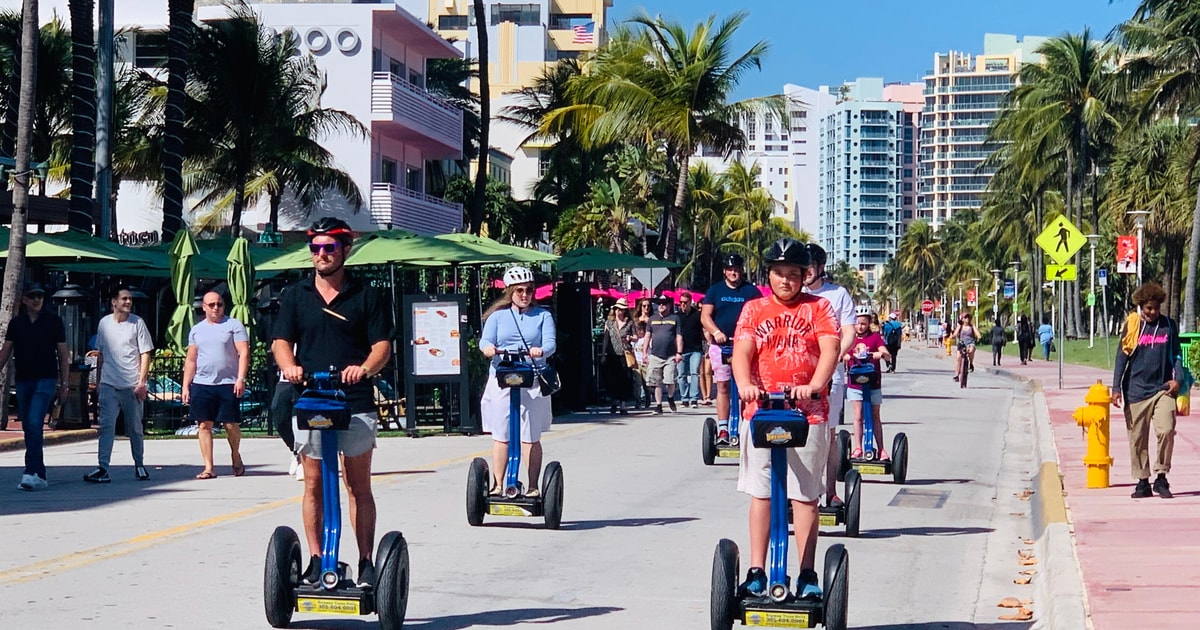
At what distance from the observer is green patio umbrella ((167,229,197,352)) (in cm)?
2308

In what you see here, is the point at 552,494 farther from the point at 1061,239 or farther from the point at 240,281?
the point at 1061,239

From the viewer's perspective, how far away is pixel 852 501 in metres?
11.2

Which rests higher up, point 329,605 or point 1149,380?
point 1149,380

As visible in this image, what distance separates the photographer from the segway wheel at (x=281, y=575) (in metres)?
7.54

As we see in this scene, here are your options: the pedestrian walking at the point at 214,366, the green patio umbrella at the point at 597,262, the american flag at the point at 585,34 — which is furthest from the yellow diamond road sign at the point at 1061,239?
the american flag at the point at 585,34

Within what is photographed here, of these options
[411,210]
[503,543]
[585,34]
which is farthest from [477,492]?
[585,34]

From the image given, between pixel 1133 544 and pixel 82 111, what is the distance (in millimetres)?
22613

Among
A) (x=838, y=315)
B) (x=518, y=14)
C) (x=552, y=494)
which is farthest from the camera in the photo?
(x=518, y=14)

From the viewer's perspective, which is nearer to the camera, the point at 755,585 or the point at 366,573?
the point at 755,585

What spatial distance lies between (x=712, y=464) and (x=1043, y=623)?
892cm

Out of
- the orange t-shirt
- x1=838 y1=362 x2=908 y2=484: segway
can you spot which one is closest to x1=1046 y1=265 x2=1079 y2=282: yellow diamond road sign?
x1=838 y1=362 x2=908 y2=484: segway

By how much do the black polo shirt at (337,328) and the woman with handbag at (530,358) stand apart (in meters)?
3.85

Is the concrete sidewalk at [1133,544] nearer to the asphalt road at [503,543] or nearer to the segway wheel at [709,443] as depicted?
the asphalt road at [503,543]

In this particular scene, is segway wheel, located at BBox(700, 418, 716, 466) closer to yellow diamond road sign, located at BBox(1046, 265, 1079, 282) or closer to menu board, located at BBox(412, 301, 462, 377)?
menu board, located at BBox(412, 301, 462, 377)
